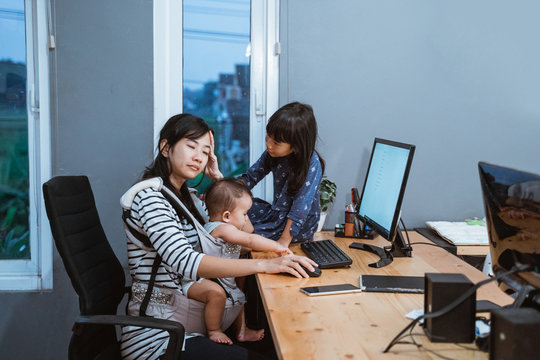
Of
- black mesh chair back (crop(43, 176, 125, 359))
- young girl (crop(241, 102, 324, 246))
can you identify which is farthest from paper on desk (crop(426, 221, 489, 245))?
black mesh chair back (crop(43, 176, 125, 359))

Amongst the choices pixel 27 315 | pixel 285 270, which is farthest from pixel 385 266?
pixel 27 315

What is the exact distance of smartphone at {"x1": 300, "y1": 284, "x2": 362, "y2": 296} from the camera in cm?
139

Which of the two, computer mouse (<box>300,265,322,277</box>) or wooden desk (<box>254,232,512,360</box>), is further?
computer mouse (<box>300,265,322,277</box>)

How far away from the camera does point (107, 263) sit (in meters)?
1.63

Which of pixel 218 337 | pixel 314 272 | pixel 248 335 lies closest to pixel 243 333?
pixel 248 335

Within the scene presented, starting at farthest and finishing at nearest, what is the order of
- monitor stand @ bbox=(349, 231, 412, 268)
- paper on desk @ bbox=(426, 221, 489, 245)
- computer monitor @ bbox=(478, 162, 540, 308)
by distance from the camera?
1. paper on desk @ bbox=(426, 221, 489, 245)
2. monitor stand @ bbox=(349, 231, 412, 268)
3. computer monitor @ bbox=(478, 162, 540, 308)

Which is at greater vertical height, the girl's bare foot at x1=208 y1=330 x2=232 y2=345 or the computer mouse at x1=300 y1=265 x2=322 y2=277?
the computer mouse at x1=300 y1=265 x2=322 y2=277

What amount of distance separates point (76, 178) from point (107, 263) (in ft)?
1.03

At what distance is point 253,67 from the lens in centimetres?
257

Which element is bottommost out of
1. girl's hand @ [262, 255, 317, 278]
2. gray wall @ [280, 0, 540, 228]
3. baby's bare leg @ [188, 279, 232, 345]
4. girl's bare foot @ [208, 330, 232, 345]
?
girl's bare foot @ [208, 330, 232, 345]

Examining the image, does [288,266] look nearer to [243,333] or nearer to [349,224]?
[243,333]

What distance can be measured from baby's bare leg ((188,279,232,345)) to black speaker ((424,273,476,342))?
82cm

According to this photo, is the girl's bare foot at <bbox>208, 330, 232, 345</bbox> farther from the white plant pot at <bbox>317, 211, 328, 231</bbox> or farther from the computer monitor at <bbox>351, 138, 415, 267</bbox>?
the white plant pot at <bbox>317, 211, 328, 231</bbox>

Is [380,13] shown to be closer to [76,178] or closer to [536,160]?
[536,160]
